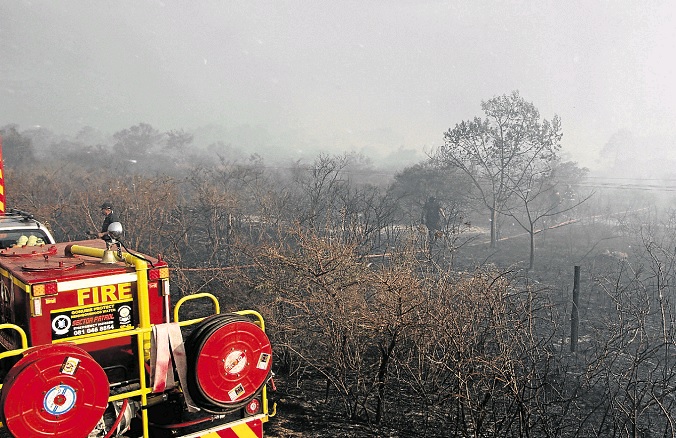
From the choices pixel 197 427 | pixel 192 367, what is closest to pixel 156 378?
pixel 192 367

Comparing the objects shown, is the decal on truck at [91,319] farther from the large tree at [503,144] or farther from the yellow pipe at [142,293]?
the large tree at [503,144]

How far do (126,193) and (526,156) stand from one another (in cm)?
1889

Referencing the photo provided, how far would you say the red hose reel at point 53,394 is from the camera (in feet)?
11.0

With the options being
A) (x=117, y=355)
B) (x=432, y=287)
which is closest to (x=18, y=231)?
(x=117, y=355)

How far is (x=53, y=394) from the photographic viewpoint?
349cm

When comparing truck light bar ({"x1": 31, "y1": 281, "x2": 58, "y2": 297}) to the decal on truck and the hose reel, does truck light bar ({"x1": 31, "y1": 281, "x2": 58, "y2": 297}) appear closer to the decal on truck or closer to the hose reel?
the decal on truck

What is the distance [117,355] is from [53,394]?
1.31 metres

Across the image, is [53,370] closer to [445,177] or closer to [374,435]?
[374,435]

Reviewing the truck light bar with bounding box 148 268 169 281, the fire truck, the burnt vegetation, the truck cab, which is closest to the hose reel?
the fire truck

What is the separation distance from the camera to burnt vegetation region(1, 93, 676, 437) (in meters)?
6.48

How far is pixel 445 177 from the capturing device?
2886cm

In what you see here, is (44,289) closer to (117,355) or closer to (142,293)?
(142,293)

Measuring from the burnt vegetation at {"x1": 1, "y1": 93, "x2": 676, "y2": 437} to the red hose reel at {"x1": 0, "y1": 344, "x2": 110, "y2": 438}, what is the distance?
3.37 metres

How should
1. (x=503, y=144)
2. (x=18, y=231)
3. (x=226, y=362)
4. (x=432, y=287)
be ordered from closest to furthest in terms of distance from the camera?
1. (x=226, y=362)
2. (x=18, y=231)
3. (x=432, y=287)
4. (x=503, y=144)
